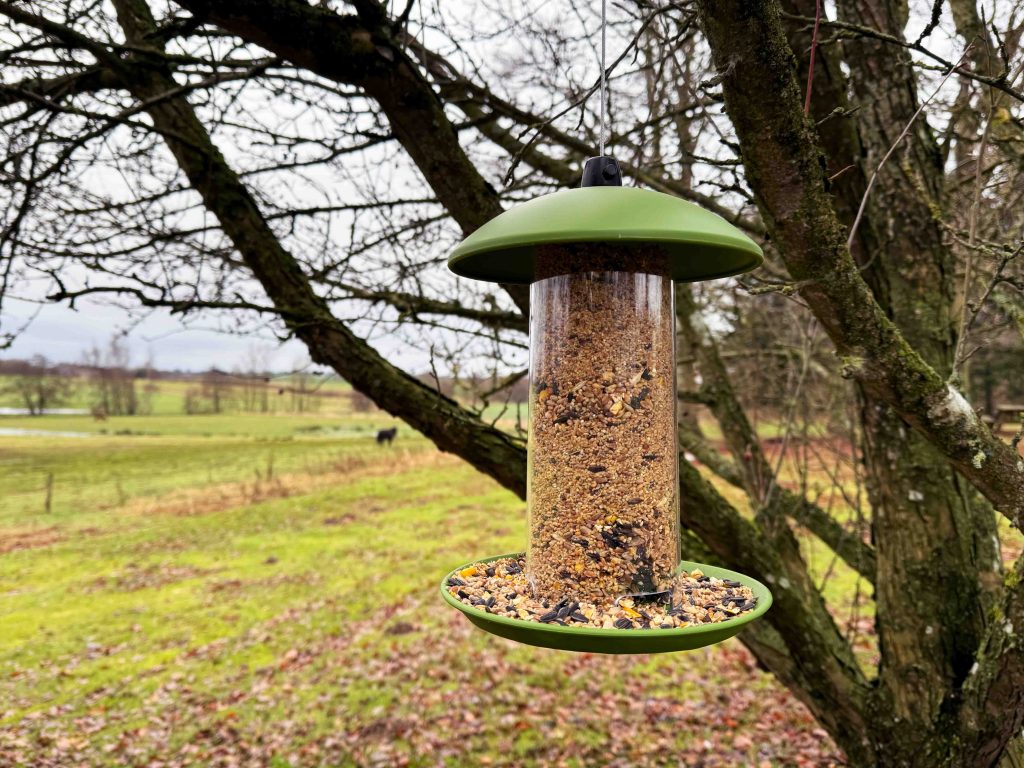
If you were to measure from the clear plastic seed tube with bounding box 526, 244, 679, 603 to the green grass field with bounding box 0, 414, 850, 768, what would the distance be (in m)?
5.08

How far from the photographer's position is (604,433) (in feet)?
6.42

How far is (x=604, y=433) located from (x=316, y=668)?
294 inches

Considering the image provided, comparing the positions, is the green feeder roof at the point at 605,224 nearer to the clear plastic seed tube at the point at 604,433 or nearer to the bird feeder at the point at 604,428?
the bird feeder at the point at 604,428

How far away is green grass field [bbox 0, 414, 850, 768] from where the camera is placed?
645cm

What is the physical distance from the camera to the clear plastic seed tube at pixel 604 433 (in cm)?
192

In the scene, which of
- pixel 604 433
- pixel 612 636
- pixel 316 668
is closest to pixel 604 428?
pixel 604 433

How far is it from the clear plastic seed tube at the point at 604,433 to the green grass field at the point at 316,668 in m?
5.08

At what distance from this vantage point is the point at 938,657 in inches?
129

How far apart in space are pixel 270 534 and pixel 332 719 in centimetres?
920

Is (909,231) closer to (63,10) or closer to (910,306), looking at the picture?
(910,306)

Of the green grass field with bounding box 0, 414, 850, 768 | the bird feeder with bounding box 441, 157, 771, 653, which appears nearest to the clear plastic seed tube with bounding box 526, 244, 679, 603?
the bird feeder with bounding box 441, 157, 771, 653

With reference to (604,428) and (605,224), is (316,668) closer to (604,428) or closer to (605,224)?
(604,428)

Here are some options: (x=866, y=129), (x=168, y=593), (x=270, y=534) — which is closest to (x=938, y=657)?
(x=866, y=129)

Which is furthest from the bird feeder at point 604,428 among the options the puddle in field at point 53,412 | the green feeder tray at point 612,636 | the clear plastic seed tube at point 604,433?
the puddle in field at point 53,412
